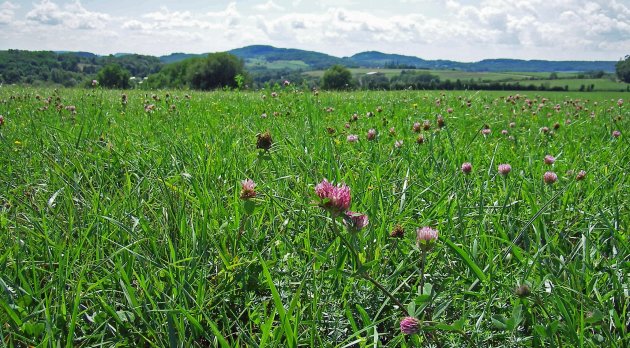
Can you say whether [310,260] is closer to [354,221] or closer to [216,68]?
[354,221]

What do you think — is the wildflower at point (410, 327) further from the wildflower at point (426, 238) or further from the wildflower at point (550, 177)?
the wildflower at point (550, 177)

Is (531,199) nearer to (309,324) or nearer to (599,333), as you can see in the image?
(599,333)

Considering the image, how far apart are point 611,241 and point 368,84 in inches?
469

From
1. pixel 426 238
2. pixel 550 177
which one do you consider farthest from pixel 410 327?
pixel 550 177

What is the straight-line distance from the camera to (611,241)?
186 centimetres

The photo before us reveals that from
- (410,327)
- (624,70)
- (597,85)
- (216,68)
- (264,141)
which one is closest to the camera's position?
(410,327)

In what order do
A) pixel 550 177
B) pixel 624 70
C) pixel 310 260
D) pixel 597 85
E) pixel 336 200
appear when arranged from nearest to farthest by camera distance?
pixel 336 200
pixel 310 260
pixel 550 177
pixel 597 85
pixel 624 70

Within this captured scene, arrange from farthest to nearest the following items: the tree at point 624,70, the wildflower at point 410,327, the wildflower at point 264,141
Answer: the tree at point 624,70, the wildflower at point 264,141, the wildflower at point 410,327

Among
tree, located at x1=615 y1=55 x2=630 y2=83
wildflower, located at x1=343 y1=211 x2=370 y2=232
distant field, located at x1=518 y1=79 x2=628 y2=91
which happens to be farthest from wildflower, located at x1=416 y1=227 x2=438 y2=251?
tree, located at x1=615 y1=55 x2=630 y2=83

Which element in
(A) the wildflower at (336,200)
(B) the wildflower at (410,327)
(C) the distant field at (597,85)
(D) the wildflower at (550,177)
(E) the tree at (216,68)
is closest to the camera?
(B) the wildflower at (410,327)

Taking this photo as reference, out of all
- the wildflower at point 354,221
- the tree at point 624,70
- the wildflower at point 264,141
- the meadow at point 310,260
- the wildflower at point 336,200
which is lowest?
the meadow at point 310,260

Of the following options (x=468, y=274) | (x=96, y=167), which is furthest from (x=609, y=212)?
(x=96, y=167)

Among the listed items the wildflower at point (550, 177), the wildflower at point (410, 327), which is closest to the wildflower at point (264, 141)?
the wildflower at point (410, 327)

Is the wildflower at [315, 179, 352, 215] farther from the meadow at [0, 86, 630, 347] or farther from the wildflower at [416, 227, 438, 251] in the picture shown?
the wildflower at [416, 227, 438, 251]
